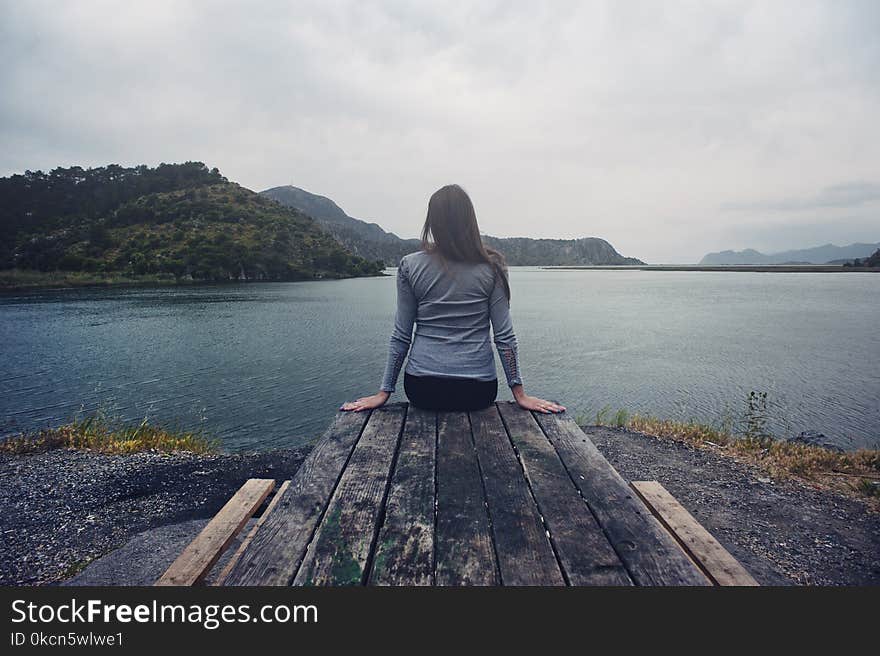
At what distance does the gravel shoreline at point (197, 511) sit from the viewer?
488 cm

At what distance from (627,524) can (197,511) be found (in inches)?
237

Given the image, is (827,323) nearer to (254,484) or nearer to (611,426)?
(611,426)

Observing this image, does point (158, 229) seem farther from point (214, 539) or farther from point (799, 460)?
point (799, 460)

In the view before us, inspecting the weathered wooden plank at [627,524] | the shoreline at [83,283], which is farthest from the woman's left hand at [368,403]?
the shoreline at [83,283]

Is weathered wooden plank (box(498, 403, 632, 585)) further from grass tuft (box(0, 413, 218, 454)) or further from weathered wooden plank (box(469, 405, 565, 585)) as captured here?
grass tuft (box(0, 413, 218, 454))

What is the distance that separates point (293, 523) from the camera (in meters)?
2.26

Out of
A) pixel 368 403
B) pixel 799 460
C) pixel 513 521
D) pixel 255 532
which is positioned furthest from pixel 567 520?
pixel 799 460

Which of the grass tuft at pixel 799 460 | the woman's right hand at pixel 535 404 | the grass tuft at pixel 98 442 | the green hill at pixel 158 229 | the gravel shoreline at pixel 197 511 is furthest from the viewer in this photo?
the green hill at pixel 158 229

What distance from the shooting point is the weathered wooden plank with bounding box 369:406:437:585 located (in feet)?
6.17

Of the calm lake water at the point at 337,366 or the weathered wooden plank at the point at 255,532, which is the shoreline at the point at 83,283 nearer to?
the calm lake water at the point at 337,366

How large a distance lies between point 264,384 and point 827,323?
36.2 meters

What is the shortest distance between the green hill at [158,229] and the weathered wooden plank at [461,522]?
8037 cm

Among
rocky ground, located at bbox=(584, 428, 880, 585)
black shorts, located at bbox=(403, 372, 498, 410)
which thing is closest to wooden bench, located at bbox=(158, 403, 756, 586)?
black shorts, located at bbox=(403, 372, 498, 410)

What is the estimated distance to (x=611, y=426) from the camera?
33.2 feet
